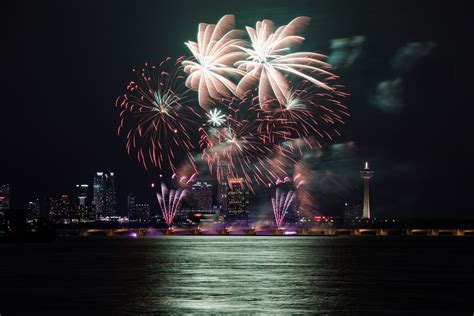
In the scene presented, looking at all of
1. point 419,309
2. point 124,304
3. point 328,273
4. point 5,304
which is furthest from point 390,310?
point 328,273

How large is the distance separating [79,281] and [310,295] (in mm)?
17385

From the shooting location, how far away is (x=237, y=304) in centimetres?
3341

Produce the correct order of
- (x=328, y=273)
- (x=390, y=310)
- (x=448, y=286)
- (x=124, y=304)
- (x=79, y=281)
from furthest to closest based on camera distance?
(x=328, y=273), (x=79, y=281), (x=448, y=286), (x=124, y=304), (x=390, y=310)

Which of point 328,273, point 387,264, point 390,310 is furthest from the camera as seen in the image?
point 387,264

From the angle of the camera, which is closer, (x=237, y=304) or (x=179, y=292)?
(x=237, y=304)

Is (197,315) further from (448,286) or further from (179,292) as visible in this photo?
(448,286)

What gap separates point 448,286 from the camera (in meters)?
43.6

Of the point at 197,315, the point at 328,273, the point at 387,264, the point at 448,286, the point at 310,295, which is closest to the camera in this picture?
the point at 197,315

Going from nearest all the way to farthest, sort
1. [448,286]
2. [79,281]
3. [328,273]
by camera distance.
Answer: [448,286] < [79,281] < [328,273]

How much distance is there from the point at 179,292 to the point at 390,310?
1263 centimetres

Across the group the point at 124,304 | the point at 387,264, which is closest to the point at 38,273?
the point at 124,304

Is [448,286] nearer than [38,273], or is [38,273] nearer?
[448,286]

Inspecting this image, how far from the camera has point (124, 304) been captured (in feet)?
111

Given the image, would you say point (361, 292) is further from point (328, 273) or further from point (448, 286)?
point (328, 273)
